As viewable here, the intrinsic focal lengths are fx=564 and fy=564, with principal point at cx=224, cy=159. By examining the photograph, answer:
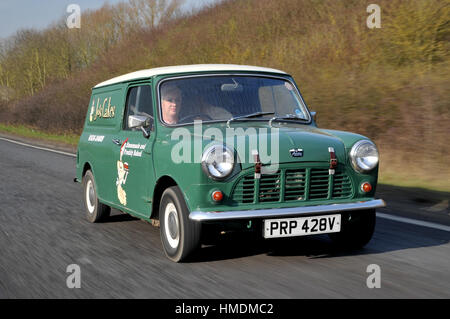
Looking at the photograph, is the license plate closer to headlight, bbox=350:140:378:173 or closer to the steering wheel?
headlight, bbox=350:140:378:173

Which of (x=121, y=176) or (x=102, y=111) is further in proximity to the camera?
(x=102, y=111)

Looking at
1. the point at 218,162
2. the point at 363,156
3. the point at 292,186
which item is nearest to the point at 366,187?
the point at 363,156

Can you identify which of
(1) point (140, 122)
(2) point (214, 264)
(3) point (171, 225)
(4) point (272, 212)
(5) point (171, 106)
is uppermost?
(5) point (171, 106)

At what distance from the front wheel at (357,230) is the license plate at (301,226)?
26 centimetres

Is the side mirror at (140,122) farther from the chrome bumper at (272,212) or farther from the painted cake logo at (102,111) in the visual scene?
the chrome bumper at (272,212)

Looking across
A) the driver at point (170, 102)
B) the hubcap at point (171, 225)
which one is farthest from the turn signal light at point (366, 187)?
the driver at point (170, 102)

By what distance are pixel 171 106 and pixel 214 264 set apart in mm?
1616

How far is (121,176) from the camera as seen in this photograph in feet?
19.9

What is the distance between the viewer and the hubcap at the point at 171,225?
491 centimetres

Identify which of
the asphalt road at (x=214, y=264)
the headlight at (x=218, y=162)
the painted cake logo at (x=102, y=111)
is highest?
the painted cake logo at (x=102, y=111)

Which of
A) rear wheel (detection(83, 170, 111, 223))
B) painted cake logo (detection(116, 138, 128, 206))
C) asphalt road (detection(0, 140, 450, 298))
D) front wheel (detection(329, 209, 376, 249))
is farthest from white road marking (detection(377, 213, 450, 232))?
rear wheel (detection(83, 170, 111, 223))

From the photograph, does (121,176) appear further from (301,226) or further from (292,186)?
(301,226)

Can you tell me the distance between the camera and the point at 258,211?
4.51m

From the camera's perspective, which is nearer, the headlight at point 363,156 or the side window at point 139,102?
the headlight at point 363,156
